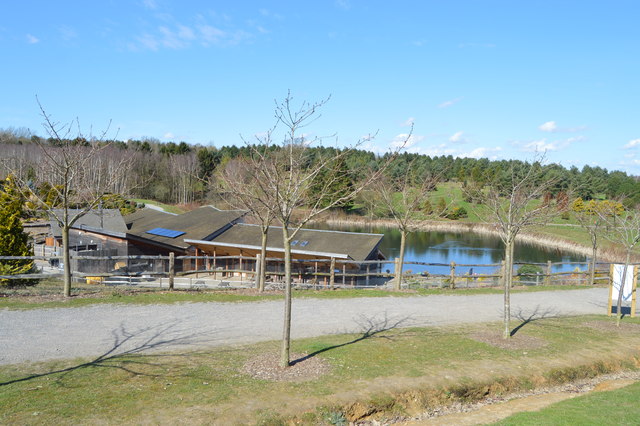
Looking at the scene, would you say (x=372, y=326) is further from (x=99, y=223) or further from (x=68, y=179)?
(x=99, y=223)

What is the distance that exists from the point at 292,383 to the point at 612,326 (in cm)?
1053

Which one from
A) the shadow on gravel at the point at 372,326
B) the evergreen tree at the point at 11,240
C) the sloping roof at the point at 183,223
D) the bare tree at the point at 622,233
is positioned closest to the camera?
the shadow on gravel at the point at 372,326

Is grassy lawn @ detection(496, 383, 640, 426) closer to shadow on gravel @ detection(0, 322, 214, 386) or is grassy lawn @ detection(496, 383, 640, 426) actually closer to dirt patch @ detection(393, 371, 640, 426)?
dirt patch @ detection(393, 371, 640, 426)

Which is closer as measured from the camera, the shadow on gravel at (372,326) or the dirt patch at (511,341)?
the shadow on gravel at (372,326)

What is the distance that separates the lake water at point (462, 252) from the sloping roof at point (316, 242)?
448 inches

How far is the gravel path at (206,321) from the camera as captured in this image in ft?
31.5

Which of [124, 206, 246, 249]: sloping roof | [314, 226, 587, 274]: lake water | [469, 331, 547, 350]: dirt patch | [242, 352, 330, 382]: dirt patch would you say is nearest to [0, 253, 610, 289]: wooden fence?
[124, 206, 246, 249]: sloping roof

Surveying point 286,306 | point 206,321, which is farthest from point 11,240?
point 286,306

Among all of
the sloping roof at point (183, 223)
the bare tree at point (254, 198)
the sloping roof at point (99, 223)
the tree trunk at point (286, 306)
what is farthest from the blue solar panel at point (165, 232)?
the tree trunk at point (286, 306)

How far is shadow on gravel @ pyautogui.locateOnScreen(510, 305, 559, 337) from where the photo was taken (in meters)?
13.5

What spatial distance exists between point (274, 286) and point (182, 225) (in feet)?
43.4

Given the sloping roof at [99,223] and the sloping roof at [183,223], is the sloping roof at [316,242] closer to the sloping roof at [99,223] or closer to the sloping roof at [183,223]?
the sloping roof at [183,223]

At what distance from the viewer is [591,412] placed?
7500mm

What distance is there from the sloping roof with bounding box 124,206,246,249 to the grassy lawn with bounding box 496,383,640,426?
1992 centimetres
